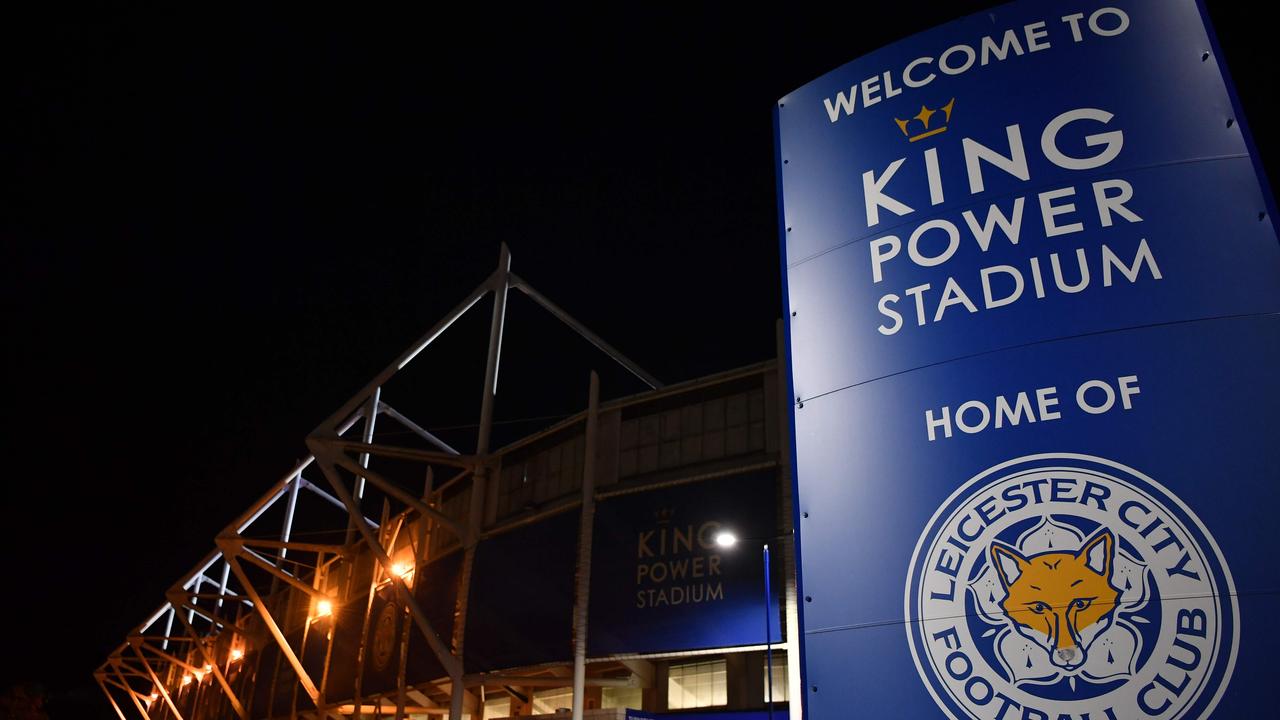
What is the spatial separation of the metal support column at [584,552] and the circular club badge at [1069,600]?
19914 millimetres

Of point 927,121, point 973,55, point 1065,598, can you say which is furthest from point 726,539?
point 1065,598

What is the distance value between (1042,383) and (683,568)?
19417mm

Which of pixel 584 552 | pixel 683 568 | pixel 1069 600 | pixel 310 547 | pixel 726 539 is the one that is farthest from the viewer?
pixel 310 547

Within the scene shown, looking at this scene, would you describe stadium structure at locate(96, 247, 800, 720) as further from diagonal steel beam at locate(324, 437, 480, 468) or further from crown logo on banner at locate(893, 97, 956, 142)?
crown logo on banner at locate(893, 97, 956, 142)

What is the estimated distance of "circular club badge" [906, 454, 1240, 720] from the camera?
13.7ft

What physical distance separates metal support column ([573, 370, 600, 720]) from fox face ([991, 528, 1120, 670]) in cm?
2017

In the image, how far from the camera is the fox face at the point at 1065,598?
440 cm

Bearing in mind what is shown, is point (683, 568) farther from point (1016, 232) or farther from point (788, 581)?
point (1016, 232)

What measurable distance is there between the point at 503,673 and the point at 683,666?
18.9ft

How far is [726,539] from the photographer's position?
22.5 m

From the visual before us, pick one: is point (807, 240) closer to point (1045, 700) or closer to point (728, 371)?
point (1045, 700)

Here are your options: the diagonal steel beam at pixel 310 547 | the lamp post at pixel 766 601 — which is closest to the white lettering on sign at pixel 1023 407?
the lamp post at pixel 766 601

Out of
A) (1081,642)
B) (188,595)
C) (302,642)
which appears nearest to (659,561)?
(1081,642)

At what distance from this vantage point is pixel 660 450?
2612 cm
